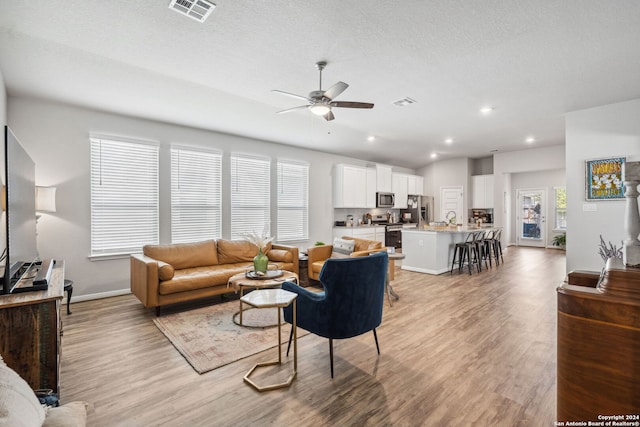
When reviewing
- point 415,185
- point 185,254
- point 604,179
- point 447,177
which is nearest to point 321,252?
point 185,254

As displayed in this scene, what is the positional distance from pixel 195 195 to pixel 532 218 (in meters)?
11.2

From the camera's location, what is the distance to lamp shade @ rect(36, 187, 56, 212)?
3888 millimetres

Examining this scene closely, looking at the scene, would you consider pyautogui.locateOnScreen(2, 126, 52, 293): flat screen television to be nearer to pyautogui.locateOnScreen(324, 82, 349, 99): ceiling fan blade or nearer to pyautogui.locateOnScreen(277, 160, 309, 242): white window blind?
pyautogui.locateOnScreen(324, 82, 349, 99): ceiling fan blade

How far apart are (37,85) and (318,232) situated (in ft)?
18.8

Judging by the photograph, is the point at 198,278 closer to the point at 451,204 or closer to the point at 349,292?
the point at 349,292

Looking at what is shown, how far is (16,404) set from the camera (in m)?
0.91

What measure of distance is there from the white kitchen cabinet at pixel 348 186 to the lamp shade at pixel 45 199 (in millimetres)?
5688

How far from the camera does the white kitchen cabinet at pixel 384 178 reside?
8984 mm

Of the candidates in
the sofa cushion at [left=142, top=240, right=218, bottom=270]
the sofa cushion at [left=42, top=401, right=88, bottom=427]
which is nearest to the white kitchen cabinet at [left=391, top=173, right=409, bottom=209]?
the sofa cushion at [left=142, top=240, right=218, bottom=270]

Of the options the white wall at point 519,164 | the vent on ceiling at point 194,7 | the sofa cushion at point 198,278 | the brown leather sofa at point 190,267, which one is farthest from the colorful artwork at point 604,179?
the vent on ceiling at point 194,7

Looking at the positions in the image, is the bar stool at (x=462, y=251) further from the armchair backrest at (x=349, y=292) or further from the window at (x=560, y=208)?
the window at (x=560, y=208)

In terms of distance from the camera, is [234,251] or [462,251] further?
[462,251]

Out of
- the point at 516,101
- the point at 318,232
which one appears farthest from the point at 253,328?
the point at 516,101

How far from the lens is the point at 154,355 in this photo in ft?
9.39
